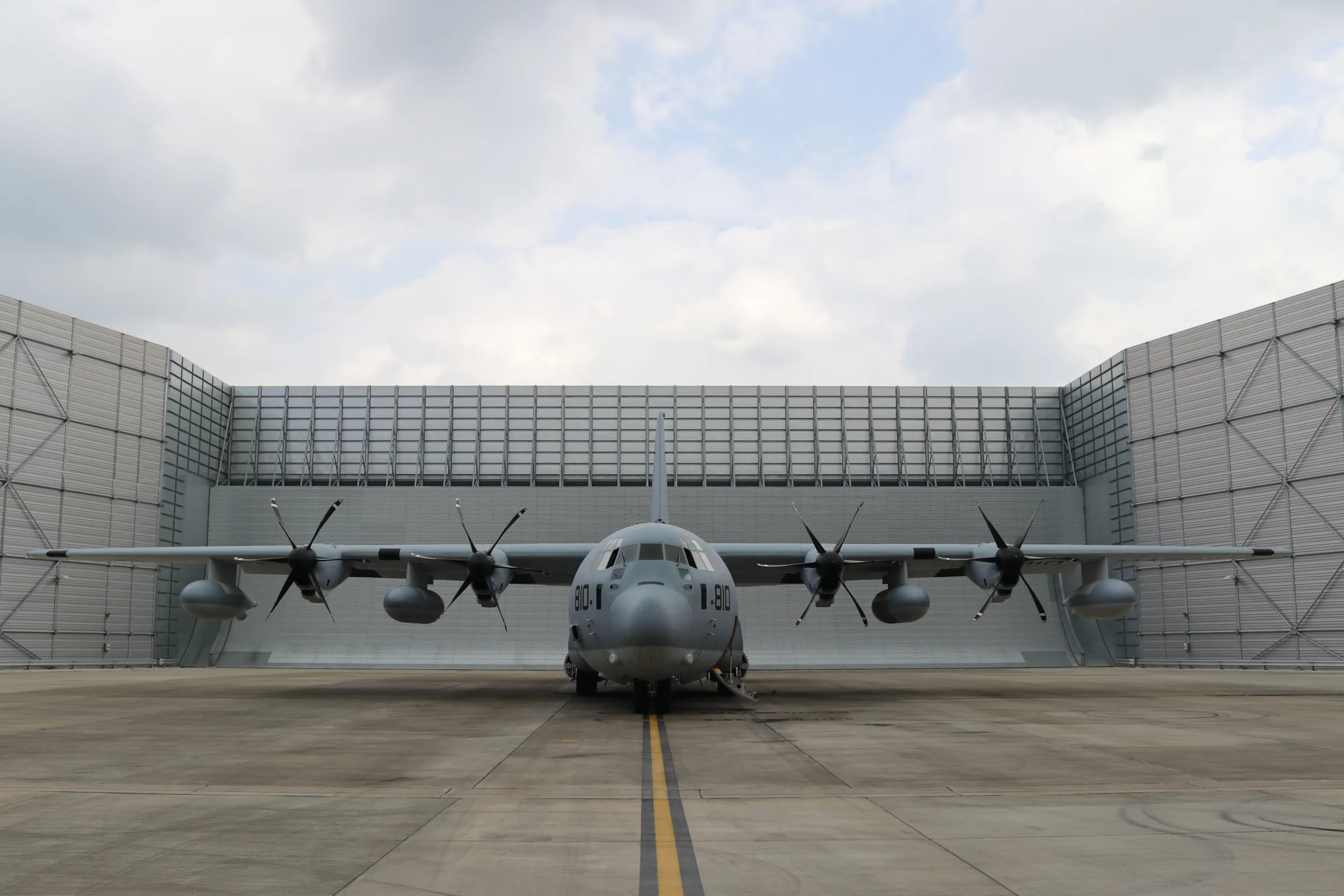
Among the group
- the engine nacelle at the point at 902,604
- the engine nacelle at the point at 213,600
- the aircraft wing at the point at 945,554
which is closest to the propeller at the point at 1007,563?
the aircraft wing at the point at 945,554

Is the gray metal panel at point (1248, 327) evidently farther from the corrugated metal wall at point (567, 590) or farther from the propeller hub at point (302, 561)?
the propeller hub at point (302, 561)

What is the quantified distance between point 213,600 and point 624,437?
79.9 ft

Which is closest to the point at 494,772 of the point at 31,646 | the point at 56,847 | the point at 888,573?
the point at 56,847

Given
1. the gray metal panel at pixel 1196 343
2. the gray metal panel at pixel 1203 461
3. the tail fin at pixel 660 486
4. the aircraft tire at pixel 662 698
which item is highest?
the gray metal panel at pixel 1196 343

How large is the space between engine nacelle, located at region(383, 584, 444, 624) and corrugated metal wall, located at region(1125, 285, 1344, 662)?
32157mm

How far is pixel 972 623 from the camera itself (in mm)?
43406

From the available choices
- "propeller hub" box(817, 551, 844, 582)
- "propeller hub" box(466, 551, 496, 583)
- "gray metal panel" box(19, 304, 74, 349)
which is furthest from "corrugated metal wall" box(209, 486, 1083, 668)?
"propeller hub" box(817, 551, 844, 582)

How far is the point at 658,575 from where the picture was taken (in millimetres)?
18141

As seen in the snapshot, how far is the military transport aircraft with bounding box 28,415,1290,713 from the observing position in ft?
59.7

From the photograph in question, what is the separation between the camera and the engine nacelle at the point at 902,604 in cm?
→ 2439

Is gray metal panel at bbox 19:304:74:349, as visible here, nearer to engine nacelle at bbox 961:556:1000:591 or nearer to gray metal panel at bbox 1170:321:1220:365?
engine nacelle at bbox 961:556:1000:591

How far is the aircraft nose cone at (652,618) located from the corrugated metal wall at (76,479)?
31.5m

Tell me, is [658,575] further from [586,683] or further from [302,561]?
[302,561]

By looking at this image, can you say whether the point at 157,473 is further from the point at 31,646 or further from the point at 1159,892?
the point at 1159,892
